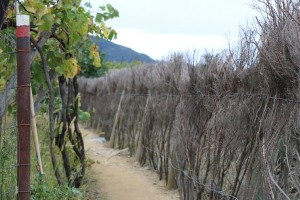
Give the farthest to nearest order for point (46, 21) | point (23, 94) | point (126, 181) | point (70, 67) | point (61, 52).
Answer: point (126, 181), point (61, 52), point (70, 67), point (46, 21), point (23, 94)

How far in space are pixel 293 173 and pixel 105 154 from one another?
31.6 ft

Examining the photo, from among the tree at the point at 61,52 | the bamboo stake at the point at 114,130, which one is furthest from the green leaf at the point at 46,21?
the bamboo stake at the point at 114,130

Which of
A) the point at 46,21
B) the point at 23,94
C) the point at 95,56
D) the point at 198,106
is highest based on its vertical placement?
the point at 46,21

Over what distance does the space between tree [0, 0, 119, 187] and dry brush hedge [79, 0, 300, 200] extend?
138cm

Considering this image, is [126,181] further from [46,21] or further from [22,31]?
[22,31]

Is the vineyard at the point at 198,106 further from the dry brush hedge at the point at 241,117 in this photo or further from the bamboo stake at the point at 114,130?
the bamboo stake at the point at 114,130

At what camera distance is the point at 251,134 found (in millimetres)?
4938

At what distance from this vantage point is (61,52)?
6.09 m

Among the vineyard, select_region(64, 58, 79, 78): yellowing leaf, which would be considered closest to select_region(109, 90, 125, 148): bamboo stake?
the vineyard

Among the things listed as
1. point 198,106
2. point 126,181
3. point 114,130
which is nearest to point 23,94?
point 198,106

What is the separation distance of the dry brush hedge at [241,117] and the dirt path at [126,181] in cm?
32

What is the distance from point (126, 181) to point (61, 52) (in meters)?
4.09

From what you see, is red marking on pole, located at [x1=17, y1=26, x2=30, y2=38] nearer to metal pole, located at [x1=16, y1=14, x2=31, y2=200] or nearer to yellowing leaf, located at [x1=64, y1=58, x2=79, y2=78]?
metal pole, located at [x1=16, y1=14, x2=31, y2=200]

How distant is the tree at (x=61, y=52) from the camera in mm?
4562
